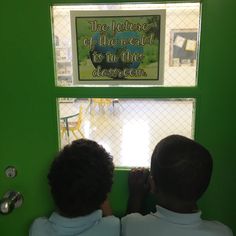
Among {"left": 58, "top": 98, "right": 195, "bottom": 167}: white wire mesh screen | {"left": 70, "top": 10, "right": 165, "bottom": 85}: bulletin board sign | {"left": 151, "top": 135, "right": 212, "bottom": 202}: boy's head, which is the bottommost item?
{"left": 151, "top": 135, "right": 212, "bottom": 202}: boy's head

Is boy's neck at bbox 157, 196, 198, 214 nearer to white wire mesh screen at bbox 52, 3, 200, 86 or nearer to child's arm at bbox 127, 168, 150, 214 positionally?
child's arm at bbox 127, 168, 150, 214

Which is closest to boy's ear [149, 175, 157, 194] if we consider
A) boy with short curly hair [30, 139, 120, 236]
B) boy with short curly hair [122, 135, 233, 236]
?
boy with short curly hair [122, 135, 233, 236]

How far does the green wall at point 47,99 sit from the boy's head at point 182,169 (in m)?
0.11

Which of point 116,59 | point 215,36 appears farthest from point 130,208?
point 215,36

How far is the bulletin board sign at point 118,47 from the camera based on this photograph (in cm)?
77

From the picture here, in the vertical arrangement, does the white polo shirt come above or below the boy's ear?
below

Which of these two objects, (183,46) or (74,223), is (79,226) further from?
(183,46)

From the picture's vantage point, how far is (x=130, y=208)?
2.92 ft

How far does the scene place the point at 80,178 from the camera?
28.1 inches

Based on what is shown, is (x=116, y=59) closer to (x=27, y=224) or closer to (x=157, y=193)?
(x=157, y=193)

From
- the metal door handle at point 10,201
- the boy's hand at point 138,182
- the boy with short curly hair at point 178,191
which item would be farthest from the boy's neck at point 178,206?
the metal door handle at point 10,201

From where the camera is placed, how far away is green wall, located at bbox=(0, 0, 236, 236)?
768mm

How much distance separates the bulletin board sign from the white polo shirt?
37 cm

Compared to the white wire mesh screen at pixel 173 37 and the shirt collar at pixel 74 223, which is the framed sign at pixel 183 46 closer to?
the white wire mesh screen at pixel 173 37
